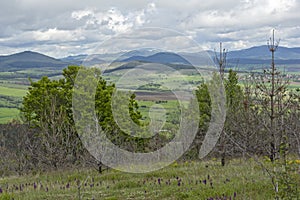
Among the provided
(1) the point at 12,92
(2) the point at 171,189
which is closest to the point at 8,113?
(1) the point at 12,92

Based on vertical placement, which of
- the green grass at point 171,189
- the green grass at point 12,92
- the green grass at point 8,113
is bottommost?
the green grass at point 8,113

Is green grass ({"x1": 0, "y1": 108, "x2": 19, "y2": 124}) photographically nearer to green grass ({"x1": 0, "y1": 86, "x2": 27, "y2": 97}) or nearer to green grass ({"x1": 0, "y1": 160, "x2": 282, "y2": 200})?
green grass ({"x1": 0, "y1": 86, "x2": 27, "y2": 97})

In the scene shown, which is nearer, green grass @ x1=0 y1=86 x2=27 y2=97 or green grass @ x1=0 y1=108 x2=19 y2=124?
green grass @ x1=0 y1=108 x2=19 y2=124

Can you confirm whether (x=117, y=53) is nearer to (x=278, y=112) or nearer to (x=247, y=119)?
(x=278, y=112)

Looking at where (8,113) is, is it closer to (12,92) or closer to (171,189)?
(12,92)

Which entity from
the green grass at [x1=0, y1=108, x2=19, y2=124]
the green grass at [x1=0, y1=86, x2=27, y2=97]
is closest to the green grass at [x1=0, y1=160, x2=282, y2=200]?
the green grass at [x1=0, y1=108, x2=19, y2=124]

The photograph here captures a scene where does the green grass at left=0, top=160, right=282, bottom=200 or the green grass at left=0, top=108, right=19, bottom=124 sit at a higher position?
the green grass at left=0, top=160, right=282, bottom=200

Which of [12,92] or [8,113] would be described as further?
[12,92]

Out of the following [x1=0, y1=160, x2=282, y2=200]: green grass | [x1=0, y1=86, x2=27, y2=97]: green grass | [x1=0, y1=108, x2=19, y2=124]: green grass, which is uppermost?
[x1=0, y1=86, x2=27, y2=97]: green grass

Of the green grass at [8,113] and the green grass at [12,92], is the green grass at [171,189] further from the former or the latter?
the green grass at [12,92]

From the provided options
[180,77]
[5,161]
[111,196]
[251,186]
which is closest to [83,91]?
[180,77]

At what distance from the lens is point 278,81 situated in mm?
11852

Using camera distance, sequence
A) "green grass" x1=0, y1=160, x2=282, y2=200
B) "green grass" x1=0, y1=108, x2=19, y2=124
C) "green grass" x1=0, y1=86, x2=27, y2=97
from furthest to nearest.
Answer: "green grass" x1=0, y1=86, x2=27, y2=97 → "green grass" x1=0, y1=108, x2=19, y2=124 → "green grass" x1=0, y1=160, x2=282, y2=200

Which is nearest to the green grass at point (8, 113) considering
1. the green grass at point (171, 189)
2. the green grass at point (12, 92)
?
the green grass at point (12, 92)
